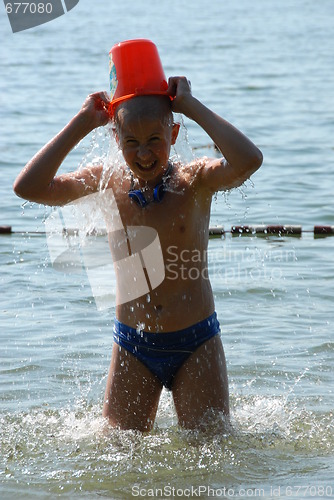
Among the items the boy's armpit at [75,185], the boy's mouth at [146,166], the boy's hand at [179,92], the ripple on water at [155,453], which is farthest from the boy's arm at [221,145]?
the ripple on water at [155,453]

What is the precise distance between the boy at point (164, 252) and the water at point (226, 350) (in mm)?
191

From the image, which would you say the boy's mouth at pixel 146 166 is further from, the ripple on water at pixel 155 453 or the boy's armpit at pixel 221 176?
the ripple on water at pixel 155 453

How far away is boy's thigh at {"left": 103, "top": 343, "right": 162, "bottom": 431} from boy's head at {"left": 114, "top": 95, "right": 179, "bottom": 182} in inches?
33.0

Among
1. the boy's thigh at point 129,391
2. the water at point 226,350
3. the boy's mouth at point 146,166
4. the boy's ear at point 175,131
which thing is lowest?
the water at point 226,350

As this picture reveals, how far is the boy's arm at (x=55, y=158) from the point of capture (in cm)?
400

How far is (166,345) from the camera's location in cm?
406

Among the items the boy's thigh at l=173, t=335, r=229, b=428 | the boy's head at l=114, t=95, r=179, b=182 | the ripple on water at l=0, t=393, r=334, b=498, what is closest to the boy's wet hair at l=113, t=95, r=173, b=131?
the boy's head at l=114, t=95, r=179, b=182

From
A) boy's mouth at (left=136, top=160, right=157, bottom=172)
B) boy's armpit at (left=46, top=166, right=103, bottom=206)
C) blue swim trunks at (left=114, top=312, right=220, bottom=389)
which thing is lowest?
blue swim trunks at (left=114, top=312, right=220, bottom=389)

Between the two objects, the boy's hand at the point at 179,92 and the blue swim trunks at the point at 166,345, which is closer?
the boy's hand at the point at 179,92

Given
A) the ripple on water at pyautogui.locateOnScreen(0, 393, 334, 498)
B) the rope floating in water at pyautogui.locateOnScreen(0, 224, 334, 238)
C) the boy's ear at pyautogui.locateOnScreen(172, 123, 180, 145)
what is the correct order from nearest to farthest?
the ripple on water at pyautogui.locateOnScreen(0, 393, 334, 498) < the boy's ear at pyautogui.locateOnScreen(172, 123, 180, 145) < the rope floating in water at pyautogui.locateOnScreen(0, 224, 334, 238)

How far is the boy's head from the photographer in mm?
3877

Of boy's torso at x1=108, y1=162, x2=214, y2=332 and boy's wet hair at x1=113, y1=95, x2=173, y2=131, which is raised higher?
boy's wet hair at x1=113, y1=95, x2=173, y2=131

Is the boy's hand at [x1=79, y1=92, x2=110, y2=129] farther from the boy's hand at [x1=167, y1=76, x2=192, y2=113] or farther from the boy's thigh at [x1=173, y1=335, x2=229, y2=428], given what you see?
the boy's thigh at [x1=173, y1=335, x2=229, y2=428]

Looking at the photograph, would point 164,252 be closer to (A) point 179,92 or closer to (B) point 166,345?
(B) point 166,345
